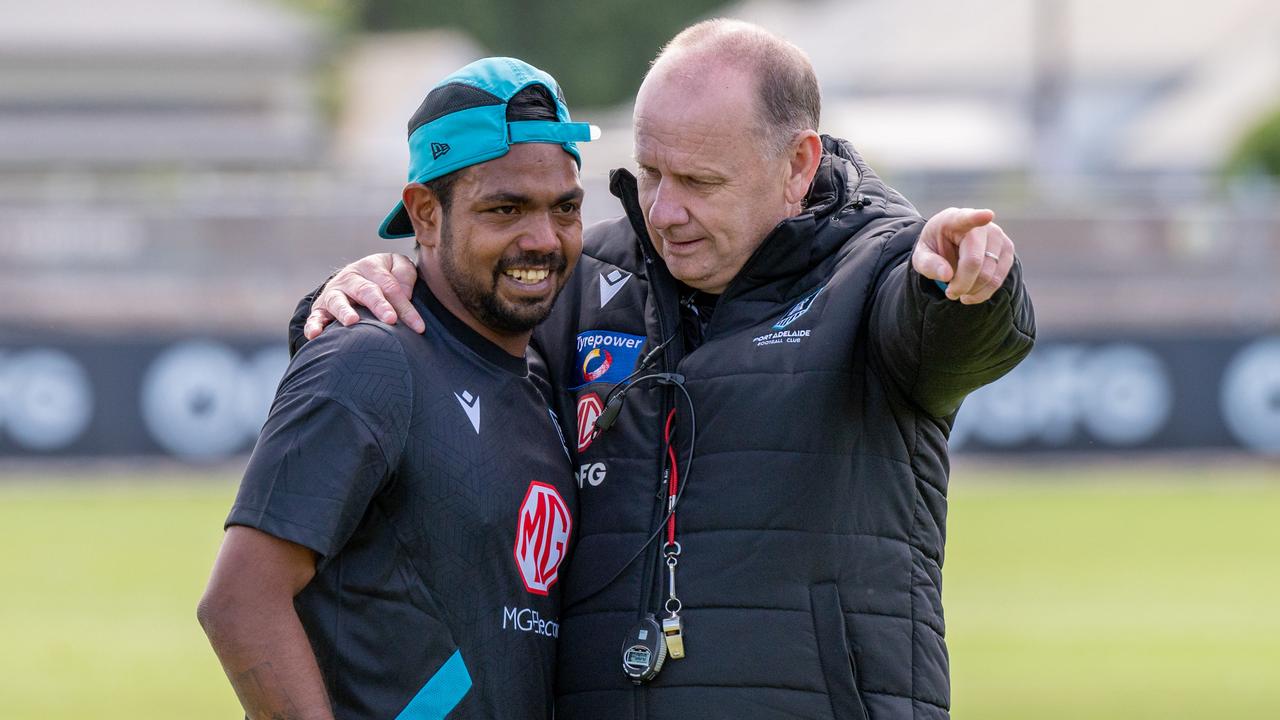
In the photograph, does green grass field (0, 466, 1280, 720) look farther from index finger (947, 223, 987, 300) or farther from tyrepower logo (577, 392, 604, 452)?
index finger (947, 223, 987, 300)

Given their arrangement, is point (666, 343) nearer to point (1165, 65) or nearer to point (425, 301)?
point (425, 301)

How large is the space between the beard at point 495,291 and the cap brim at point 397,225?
245mm

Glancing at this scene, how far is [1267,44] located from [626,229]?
4570 centimetres

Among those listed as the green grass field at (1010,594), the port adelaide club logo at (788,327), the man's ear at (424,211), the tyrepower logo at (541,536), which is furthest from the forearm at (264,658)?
the green grass field at (1010,594)

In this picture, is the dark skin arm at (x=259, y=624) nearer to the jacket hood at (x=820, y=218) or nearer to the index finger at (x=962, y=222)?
the jacket hood at (x=820, y=218)

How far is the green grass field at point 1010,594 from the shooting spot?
9.05m

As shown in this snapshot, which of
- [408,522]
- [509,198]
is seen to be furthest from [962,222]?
[408,522]

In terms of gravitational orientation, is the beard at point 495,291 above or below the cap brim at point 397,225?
below

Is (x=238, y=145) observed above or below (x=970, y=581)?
above

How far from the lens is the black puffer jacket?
3615 mm

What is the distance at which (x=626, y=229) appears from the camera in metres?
4.39

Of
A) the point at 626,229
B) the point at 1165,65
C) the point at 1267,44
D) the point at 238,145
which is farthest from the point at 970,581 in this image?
the point at 1165,65

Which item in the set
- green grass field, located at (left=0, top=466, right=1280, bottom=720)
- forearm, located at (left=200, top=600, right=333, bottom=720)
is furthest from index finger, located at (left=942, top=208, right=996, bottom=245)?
green grass field, located at (left=0, top=466, right=1280, bottom=720)

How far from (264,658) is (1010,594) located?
9.47 meters
